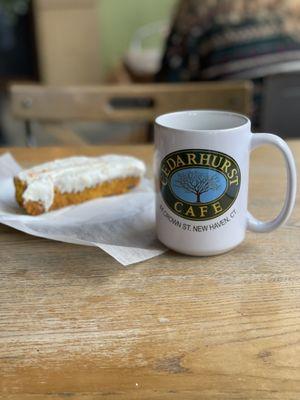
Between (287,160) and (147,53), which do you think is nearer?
(287,160)

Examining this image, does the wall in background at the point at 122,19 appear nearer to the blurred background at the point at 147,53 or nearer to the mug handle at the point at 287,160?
the blurred background at the point at 147,53

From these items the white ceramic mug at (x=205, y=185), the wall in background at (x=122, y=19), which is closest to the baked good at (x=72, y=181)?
the white ceramic mug at (x=205, y=185)

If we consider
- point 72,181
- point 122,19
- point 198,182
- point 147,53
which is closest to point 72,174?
point 72,181

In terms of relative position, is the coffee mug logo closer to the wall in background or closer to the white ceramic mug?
the white ceramic mug

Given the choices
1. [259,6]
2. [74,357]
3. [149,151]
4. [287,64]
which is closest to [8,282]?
[74,357]

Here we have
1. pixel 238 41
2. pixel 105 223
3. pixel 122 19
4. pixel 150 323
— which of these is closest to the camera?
pixel 150 323

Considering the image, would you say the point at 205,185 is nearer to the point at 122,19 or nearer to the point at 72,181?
the point at 72,181

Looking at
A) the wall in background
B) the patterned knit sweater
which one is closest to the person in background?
the patterned knit sweater
